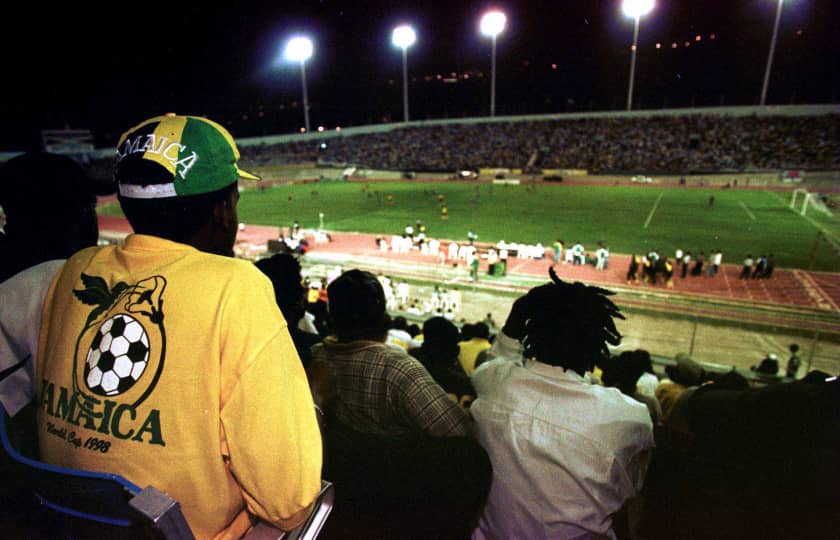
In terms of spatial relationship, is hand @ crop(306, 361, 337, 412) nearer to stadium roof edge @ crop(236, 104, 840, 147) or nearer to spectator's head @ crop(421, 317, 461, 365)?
spectator's head @ crop(421, 317, 461, 365)

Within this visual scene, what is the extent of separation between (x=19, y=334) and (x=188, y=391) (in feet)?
2.21

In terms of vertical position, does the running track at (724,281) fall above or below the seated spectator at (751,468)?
below

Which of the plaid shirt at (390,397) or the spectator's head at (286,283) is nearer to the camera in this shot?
the plaid shirt at (390,397)

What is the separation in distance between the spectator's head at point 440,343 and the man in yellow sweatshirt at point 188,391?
3.10 metres

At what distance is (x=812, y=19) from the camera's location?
53406 mm

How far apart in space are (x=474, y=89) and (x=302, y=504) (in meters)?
82.6

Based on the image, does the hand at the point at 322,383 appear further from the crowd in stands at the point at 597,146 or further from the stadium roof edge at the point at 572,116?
the stadium roof edge at the point at 572,116

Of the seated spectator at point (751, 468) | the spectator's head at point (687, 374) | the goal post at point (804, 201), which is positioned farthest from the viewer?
the goal post at point (804, 201)

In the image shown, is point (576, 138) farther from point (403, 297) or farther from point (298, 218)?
point (403, 297)

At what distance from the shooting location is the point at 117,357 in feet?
Answer: 3.59

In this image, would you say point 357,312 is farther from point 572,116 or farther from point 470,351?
point 572,116

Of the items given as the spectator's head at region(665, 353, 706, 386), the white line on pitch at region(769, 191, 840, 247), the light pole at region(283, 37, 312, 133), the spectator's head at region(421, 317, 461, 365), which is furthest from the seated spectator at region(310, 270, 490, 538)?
the light pole at region(283, 37, 312, 133)

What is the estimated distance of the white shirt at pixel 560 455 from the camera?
1779 millimetres

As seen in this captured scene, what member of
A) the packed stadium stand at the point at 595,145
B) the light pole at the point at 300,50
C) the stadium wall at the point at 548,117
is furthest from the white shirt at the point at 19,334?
the light pole at the point at 300,50
